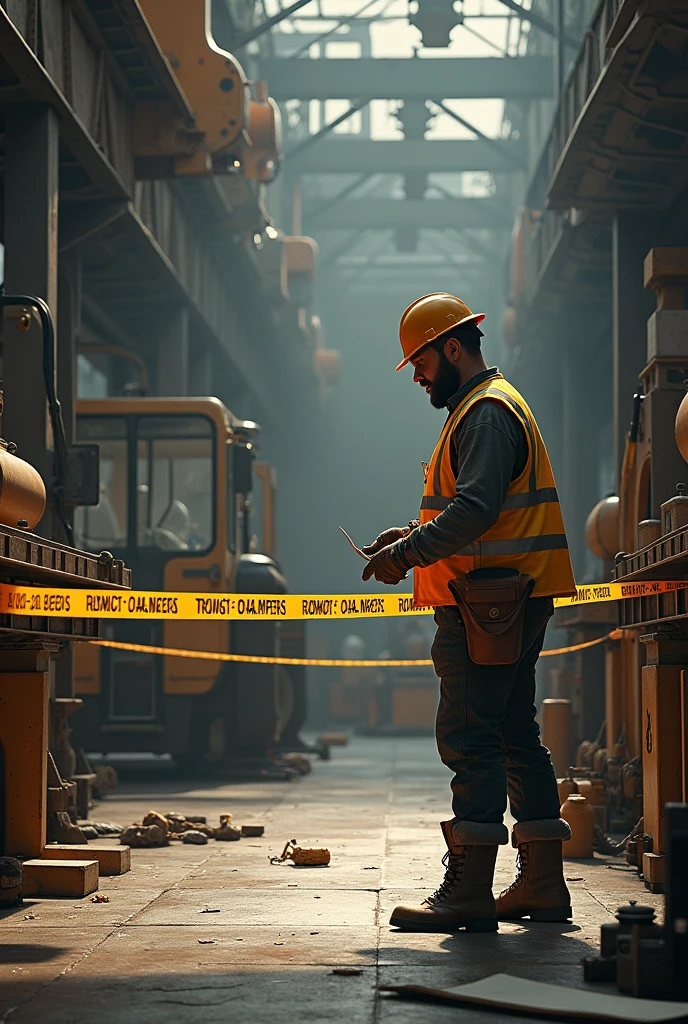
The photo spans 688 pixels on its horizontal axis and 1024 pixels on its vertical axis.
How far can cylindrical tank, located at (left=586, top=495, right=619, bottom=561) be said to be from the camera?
31.7 ft

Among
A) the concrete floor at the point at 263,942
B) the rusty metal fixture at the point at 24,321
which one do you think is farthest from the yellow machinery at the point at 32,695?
the rusty metal fixture at the point at 24,321

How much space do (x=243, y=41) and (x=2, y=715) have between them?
1353 cm

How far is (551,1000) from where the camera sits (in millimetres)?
3502

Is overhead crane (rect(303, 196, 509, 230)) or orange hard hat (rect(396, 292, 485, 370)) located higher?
overhead crane (rect(303, 196, 509, 230))

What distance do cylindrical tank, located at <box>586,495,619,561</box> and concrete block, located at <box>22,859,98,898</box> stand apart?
4.91 meters

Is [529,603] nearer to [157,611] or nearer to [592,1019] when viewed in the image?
[592,1019]

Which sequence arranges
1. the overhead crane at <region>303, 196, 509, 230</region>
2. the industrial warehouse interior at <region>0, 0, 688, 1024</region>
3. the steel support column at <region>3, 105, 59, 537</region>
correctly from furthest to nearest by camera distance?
the overhead crane at <region>303, 196, 509, 230</region> → the steel support column at <region>3, 105, 59, 537</region> → the industrial warehouse interior at <region>0, 0, 688, 1024</region>

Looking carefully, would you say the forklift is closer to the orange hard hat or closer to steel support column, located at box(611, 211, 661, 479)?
steel support column, located at box(611, 211, 661, 479)

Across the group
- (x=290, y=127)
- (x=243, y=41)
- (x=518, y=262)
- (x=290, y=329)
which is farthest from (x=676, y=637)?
(x=290, y=127)

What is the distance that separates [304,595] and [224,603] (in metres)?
1.06

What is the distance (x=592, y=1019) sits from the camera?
3326 mm

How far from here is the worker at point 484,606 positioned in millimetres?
4738

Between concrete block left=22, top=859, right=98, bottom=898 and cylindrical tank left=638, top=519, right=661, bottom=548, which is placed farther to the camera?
cylindrical tank left=638, top=519, right=661, bottom=548

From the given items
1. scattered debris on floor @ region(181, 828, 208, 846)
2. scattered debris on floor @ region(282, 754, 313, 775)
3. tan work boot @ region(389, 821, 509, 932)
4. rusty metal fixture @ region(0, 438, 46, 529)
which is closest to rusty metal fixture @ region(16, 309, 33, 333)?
rusty metal fixture @ region(0, 438, 46, 529)
